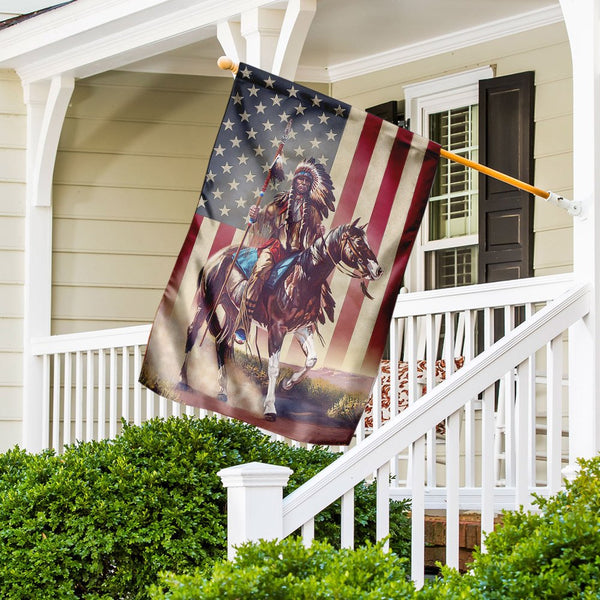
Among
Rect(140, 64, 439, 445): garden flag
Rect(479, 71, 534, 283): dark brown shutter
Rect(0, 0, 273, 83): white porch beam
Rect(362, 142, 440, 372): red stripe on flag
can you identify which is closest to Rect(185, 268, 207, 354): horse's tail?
Rect(140, 64, 439, 445): garden flag

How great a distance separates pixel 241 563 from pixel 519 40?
4.72 m

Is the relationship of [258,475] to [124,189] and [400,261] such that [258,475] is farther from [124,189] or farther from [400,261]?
[124,189]

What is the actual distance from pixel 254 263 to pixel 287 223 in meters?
0.20

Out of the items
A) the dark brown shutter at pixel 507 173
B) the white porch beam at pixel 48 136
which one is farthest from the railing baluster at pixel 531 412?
the white porch beam at pixel 48 136

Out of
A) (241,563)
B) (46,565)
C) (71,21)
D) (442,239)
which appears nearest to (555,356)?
(241,563)

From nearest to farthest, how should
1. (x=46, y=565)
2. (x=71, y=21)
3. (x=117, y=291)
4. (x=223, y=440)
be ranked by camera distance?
(x=46, y=565) < (x=223, y=440) < (x=71, y=21) < (x=117, y=291)

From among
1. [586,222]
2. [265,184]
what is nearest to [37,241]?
[265,184]

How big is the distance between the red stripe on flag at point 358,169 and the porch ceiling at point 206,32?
5.85 ft

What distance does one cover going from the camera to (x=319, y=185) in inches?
167

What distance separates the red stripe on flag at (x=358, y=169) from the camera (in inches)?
165

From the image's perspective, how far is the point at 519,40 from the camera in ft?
22.1

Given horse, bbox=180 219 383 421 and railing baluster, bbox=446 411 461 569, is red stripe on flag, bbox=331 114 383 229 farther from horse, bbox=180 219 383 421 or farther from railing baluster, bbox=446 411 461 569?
railing baluster, bbox=446 411 461 569

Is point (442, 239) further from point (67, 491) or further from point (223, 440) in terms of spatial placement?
point (67, 491)

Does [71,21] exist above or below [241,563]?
above
